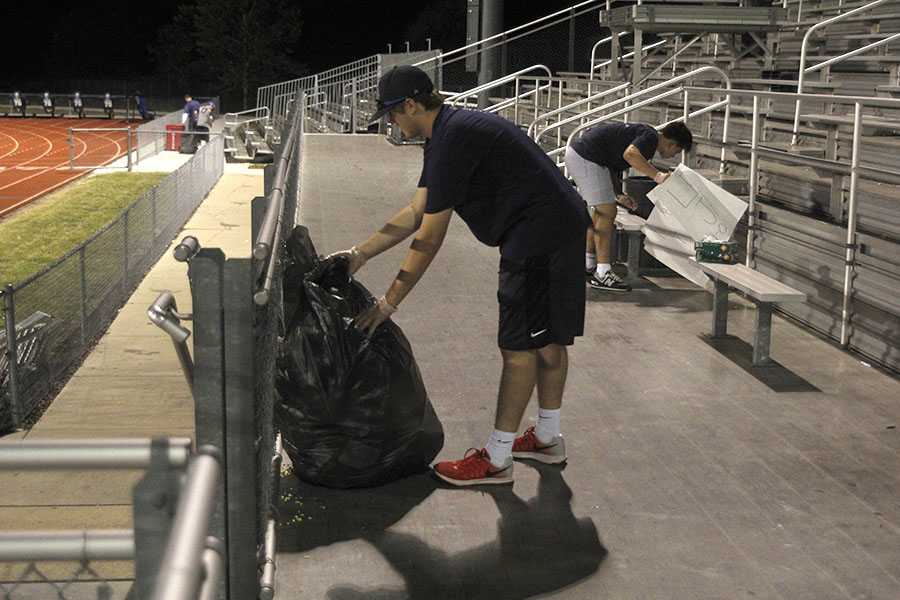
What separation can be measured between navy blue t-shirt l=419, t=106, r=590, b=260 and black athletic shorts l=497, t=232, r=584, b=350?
5cm

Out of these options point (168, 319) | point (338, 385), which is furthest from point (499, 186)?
point (168, 319)

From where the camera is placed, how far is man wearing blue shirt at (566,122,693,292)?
8109 millimetres

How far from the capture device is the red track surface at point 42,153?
2666 centimetres

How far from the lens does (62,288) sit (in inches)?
356

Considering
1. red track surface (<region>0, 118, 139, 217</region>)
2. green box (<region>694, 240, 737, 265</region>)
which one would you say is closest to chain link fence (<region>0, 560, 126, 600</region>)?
green box (<region>694, 240, 737, 265</region>)

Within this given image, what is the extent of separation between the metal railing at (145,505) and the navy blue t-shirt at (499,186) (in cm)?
279

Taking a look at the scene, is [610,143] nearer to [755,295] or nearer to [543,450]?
[755,295]

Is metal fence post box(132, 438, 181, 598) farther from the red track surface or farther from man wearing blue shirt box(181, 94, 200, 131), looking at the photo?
man wearing blue shirt box(181, 94, 200, 131)

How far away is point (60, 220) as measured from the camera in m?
19.8

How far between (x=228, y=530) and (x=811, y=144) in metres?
9.16

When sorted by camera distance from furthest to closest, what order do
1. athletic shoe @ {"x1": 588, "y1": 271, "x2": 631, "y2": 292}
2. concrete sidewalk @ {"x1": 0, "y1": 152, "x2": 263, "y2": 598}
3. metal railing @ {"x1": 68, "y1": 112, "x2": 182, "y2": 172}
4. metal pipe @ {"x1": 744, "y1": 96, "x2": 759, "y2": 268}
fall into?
metal railing @ {"x1": 68, "y1": 112, "x2": 182, "y2": 172}, athletic shoe @ {"x1": 588, "y1": 271, "x2": 631, "y2": 292}, metal pipe @ {"x1": 744, "y1": 96, "x2": 759, "y2": 268}, concrete sidewalk @ {"x1": 0, "y1": 152, "x2": 263, "y2": 598}

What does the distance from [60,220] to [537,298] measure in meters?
16.9

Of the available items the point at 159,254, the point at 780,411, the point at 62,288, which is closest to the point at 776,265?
the point at 780,411

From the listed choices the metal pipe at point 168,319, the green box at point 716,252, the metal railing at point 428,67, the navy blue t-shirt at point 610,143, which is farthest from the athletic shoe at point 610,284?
the metal railing at point 428,67
